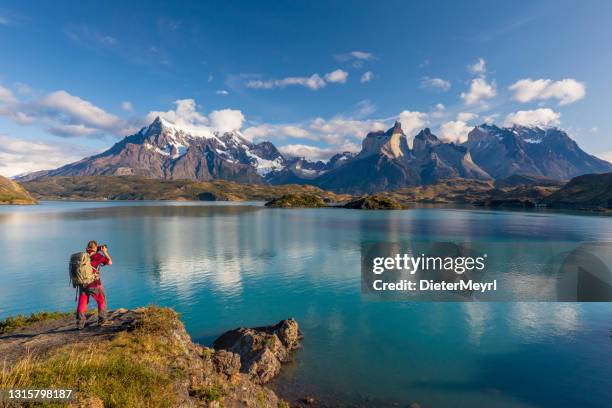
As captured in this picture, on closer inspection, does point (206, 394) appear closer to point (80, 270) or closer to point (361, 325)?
point (80, 270)

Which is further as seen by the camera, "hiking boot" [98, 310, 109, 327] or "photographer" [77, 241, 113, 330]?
"hiking boot" [98, 310, 109, 327]

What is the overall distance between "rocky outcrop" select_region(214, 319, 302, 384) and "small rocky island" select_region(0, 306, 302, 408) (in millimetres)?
103

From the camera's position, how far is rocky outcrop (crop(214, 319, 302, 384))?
26.8 metres

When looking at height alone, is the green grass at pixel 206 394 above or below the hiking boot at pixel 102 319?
below

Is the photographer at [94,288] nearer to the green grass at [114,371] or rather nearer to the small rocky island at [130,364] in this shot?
the small rocky island at [130,364]

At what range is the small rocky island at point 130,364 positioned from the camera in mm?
13430

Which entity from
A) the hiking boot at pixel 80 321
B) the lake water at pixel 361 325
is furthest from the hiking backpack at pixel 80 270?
the lake water at pixel 361 325

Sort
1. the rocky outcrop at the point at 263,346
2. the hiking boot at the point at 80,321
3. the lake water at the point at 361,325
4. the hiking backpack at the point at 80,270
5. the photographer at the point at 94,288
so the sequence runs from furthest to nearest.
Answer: the rocky outcrop at the point at 263,346 < the lake water at the point at 361,325 < the hiking boot at the point at 80,321 < the photographer at the point at 94,288 < the hiking backpack at the point at 80,270

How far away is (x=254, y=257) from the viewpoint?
80750 mm

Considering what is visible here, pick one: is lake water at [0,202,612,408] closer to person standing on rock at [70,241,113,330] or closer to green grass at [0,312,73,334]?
green grass at [0,312,73,334]

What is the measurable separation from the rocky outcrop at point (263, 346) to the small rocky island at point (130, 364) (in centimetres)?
10

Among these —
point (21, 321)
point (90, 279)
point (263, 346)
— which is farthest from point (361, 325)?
point (21, 321)

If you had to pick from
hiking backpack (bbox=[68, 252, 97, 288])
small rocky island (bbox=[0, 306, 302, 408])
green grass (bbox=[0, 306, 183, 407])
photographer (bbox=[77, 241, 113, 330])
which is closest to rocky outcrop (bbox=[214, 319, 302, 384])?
small rocky island (bbox=[0, 306, 302, 408])

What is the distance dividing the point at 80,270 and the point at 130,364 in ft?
27.6
